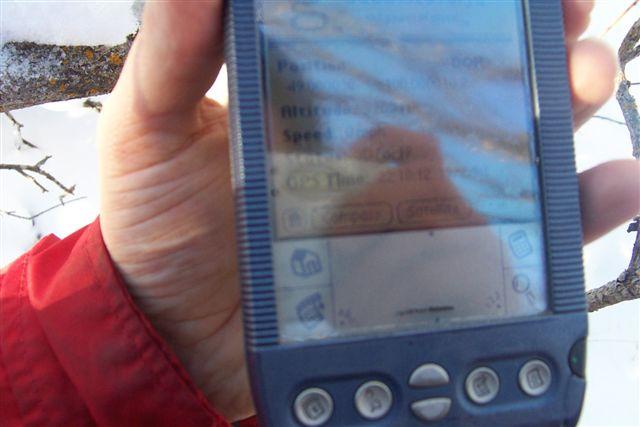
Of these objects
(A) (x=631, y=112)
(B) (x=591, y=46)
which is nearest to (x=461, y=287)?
(B) (x=591, y=46)

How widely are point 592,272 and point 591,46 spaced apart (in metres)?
1.30

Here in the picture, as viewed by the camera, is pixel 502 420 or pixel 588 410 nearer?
pixel 502 420

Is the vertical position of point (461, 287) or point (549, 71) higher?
point (549, 71)

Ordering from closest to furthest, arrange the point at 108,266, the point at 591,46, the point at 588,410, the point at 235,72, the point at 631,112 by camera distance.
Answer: the point at 235,72 < the point at 591,46 < the point at 108,266 < the point at 631,112 < the point at 588,410

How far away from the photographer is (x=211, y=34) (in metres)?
0.65

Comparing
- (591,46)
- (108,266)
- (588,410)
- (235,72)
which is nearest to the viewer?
(235,72)

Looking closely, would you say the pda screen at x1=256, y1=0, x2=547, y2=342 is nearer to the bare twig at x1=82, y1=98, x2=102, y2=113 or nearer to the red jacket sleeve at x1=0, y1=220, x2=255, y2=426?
the red jacket sleeve at x1=0, y1=220, x2=255, y2=426

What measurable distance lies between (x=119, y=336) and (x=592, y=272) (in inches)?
57.9

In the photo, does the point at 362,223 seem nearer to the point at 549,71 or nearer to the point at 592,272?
the point at 549,71

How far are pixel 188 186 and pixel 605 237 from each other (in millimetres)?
1442

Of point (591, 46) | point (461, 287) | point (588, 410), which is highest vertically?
point (591, 46)

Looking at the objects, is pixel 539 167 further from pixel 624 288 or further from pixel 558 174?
pixel 624 288

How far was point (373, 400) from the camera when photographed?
24.8 inches

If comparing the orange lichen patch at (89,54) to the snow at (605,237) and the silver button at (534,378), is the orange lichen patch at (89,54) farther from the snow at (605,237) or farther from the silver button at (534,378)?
the silver button at (534,378)
